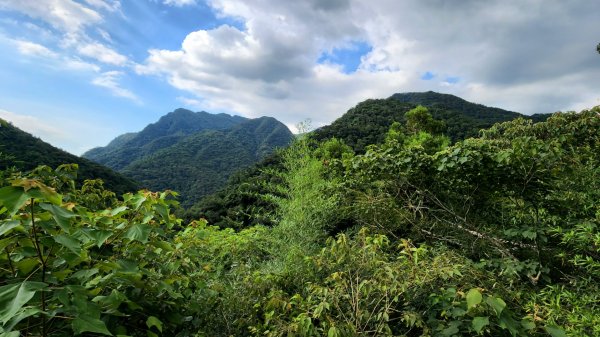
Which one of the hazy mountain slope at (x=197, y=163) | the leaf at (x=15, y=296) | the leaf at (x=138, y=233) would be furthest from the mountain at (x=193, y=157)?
the leaf at (x=15, y=296)

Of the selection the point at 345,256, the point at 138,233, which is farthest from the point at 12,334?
the point at 345,256

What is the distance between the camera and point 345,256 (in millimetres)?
2449

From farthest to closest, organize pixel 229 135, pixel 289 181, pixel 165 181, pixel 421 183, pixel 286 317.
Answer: pixel 229 135 < pixel 165 181 < pixel 289 181 < pixel 421 183 < pixel 286 317

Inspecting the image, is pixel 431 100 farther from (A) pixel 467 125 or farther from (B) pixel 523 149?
(B) pixel 523 149

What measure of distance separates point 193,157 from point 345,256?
239ft

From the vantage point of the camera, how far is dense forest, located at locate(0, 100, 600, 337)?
1.27 metres

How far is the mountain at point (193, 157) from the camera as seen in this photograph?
182 feet

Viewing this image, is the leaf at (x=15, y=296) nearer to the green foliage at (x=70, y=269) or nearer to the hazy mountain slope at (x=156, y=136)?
the green foliage at (x=70, y=269)

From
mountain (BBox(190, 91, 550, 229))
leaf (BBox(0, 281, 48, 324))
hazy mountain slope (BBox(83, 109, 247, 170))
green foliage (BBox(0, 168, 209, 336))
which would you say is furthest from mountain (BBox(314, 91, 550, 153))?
hazy mountain slope (BBox(83, 109, 247, 170))

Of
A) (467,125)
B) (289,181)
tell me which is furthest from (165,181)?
(289,181)

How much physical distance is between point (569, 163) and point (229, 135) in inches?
3645

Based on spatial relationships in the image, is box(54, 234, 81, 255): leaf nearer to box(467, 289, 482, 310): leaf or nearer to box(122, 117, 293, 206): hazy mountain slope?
box(467, 289, 482, 310): leaf

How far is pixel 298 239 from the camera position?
161 inches

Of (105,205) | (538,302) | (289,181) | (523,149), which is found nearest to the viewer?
(538,302)
